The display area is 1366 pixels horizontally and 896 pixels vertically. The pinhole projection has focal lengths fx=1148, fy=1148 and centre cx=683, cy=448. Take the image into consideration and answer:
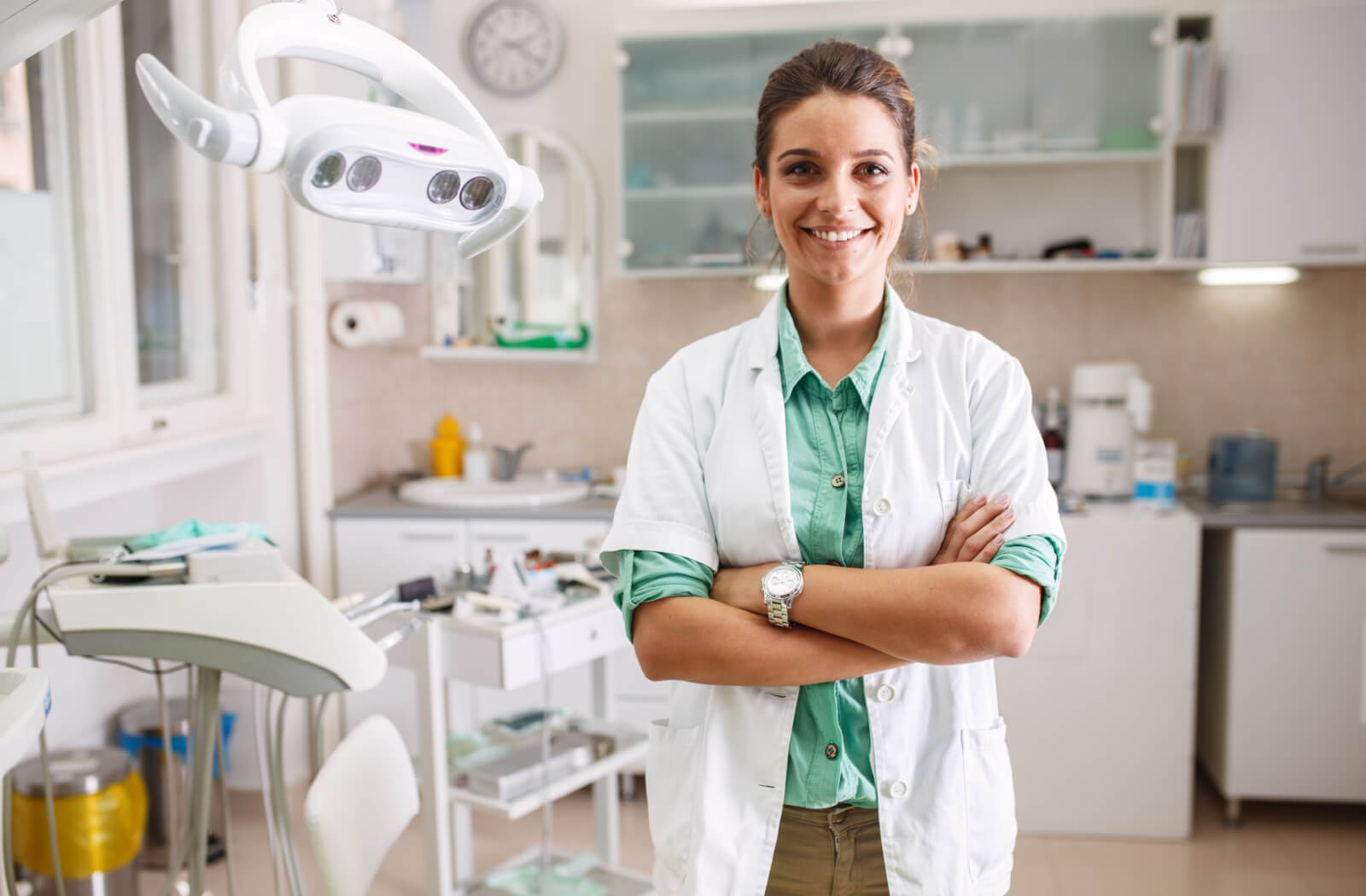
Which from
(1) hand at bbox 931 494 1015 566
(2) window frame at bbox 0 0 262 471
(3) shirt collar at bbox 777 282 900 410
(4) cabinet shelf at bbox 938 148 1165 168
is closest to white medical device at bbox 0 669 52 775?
(3) shirt collar at bbox 777 282 900 410

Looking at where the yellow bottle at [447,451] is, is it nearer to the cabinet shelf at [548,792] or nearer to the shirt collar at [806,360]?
the cabinet shelf at [548,792]

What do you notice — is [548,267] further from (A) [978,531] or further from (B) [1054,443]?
(A) [978,531]

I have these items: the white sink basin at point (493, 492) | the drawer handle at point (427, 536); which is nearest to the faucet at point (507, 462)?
the white sink basin at point (493, 492)

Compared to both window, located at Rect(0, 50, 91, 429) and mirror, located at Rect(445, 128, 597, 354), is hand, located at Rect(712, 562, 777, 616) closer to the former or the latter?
window, located at Rect(0, 50, 91, 429)

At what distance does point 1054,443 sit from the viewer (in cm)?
336

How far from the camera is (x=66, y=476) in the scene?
2305mm

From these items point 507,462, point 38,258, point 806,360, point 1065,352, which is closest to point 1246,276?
point 1065,352

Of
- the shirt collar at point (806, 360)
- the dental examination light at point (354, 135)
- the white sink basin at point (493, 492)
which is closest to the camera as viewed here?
the dental examination light at point (354, 135)

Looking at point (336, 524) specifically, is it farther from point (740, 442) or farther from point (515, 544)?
point (740, 442)

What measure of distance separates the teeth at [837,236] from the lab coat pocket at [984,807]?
55 cm

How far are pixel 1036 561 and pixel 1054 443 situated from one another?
2.24 meters

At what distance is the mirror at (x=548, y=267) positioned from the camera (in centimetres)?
370

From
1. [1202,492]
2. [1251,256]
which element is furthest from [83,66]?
[1202,492]

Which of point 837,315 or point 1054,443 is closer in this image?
point 837,315
